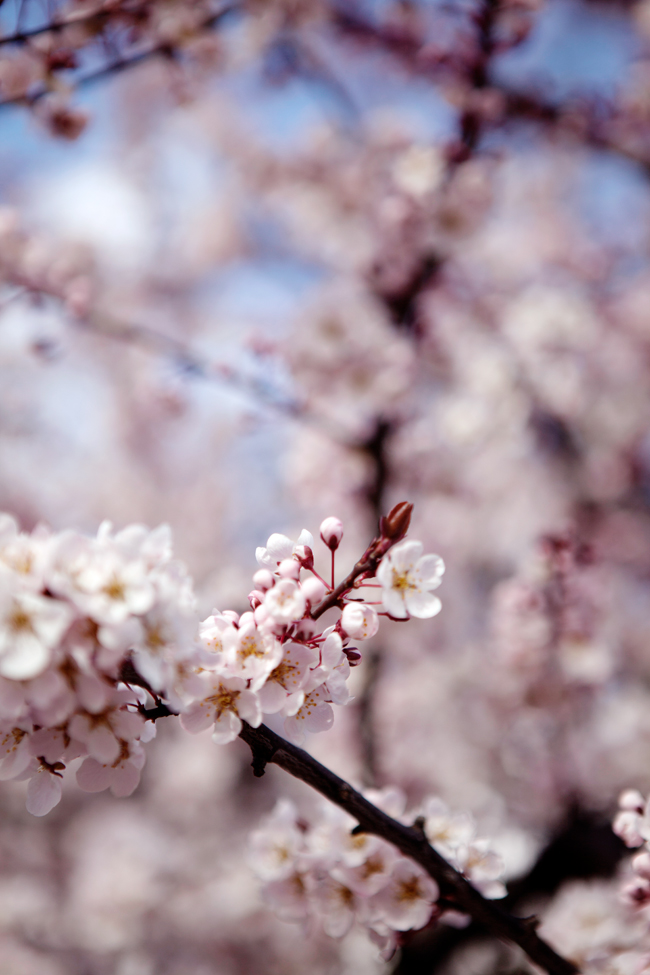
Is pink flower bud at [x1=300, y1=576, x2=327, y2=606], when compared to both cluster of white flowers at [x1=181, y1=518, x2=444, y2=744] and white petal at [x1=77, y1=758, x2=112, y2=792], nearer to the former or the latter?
cluster of white flowers at [x1=181, y1=518, x2=444, y2=744]

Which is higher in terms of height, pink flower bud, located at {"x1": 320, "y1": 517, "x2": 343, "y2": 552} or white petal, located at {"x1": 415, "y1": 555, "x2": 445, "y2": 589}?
pink flower bud, located at {"x1": 320, "y1": 517, "x2": 343, "y2": 552}

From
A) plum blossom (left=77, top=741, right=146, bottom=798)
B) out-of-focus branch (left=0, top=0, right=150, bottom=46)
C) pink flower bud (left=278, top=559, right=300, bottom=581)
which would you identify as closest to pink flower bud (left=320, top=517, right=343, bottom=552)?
pink flower bud (left=278, top=559, right=300, bottom=581)

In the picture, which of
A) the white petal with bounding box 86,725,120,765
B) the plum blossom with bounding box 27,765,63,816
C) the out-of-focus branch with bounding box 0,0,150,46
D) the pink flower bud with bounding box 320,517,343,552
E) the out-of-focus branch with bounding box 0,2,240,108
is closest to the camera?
the white petal with bounding box 86,725,120,765

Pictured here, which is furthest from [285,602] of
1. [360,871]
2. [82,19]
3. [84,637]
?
[82,19]

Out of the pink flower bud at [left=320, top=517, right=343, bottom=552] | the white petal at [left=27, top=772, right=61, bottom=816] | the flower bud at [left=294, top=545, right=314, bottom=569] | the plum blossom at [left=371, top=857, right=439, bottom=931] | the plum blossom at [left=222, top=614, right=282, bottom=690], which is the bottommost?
the plum blossom at [left=371, top=857, right=439, bottom=931]

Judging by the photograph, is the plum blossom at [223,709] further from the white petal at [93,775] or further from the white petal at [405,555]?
the white petal at [405,555]

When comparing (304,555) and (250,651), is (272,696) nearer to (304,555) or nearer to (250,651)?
(250,651)

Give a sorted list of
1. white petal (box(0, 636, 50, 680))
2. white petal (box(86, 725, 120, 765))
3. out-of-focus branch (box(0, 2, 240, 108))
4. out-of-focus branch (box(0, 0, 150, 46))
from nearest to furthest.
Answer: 1. white petal (box(0, 636, 50, 680))
2. white petal (box(86, 725, 120, 765))
3. out-of-focus branch (box(0, 0, 150, 46))
4. out-of-focus branch (box(0, 2, 240, 108))
